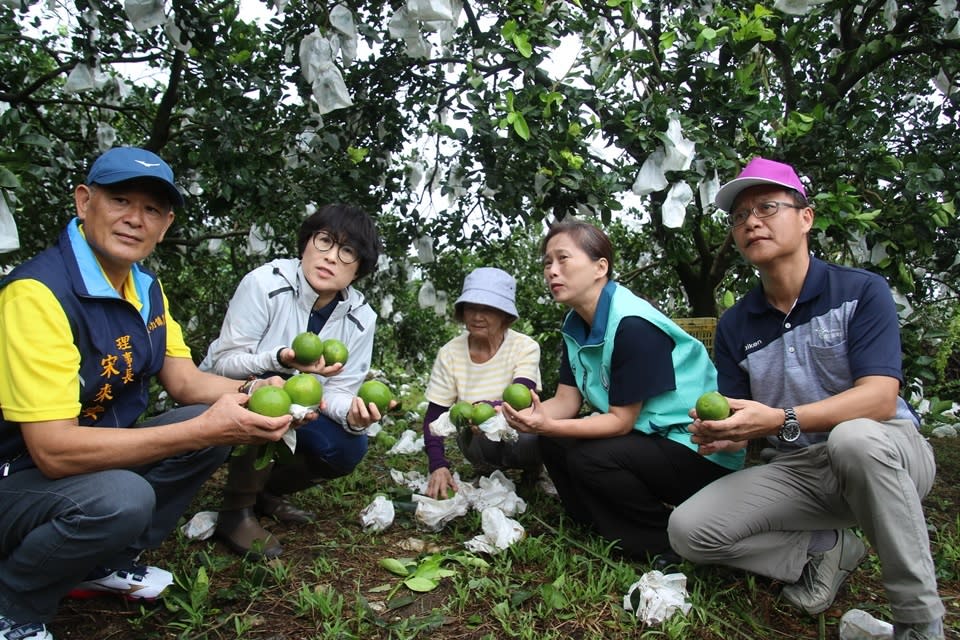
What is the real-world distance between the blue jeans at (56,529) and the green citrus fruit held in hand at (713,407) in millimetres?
1667

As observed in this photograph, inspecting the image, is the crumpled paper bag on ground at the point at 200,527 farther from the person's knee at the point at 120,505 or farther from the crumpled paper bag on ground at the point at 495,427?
the crumpled paper bag on ground at the point at 495,427

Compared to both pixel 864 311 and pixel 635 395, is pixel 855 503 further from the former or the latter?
pixel 635 395

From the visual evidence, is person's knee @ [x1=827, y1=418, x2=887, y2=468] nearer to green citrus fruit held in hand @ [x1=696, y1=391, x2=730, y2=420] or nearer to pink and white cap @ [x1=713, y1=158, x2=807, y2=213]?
green citrus fruit held in hand @ [x1=696, y1=391, x2=730, y2=420]

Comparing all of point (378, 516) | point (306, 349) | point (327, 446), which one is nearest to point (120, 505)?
point (306, 349)

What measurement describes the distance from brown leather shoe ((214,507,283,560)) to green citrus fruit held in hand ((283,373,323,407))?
0.68 metres

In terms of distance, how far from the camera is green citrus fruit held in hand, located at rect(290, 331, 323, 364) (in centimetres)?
243

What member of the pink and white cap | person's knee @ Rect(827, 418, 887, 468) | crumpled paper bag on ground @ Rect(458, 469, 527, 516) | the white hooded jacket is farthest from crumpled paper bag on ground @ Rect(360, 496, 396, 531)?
the pink and white cap

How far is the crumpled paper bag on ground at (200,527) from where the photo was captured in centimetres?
264

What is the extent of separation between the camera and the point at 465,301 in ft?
10.1

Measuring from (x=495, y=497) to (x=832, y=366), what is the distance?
58.8 inches

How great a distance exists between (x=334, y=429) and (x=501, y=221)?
2144 mm

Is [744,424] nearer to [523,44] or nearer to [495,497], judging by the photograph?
[495,497]

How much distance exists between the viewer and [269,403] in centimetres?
203

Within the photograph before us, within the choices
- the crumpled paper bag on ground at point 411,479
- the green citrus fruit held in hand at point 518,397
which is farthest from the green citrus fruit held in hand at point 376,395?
the crumpled paper bag on ground at point 411,479
